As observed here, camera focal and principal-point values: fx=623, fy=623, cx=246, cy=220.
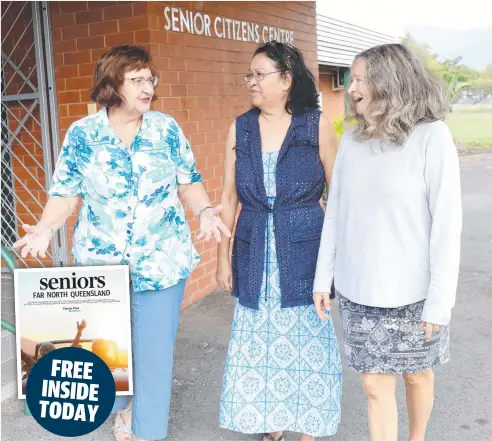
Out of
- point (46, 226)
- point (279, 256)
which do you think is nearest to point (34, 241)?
point (46, 226)

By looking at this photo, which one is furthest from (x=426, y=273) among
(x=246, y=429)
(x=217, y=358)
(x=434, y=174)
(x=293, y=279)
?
(x=217, y=358)

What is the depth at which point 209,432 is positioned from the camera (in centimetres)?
329

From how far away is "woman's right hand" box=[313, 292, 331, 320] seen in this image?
8.79 feet

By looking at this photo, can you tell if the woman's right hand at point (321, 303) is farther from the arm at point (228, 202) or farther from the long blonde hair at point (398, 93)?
the long blonde hair at point (398, 93)

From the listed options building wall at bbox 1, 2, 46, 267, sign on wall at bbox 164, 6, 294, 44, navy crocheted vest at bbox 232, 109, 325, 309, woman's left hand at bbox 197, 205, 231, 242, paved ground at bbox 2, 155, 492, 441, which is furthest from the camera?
building wall at bbox 1, 2, 46, 267

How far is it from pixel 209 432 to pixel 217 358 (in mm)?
1053

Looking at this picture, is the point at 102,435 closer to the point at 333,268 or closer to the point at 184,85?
the point at 333,268

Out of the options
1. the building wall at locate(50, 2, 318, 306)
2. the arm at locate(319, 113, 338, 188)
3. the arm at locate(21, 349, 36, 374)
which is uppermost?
the building wall at locate(50, 2, 318, 306)

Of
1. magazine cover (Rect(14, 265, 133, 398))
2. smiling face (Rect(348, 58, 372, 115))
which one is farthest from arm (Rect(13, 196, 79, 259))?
smiling face (Rect(348, 58, 372, 115))

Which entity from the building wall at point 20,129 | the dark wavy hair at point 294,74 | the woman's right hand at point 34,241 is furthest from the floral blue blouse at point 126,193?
the building wall at point 20,129

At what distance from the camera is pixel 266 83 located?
2.86m

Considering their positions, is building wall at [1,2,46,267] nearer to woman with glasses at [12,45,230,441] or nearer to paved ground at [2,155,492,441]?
paved ground at [2,155,492,441]

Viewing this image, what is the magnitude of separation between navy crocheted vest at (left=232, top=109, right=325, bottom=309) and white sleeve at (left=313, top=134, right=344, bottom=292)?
0.23 m

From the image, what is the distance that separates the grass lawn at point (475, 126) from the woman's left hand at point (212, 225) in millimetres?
17851
